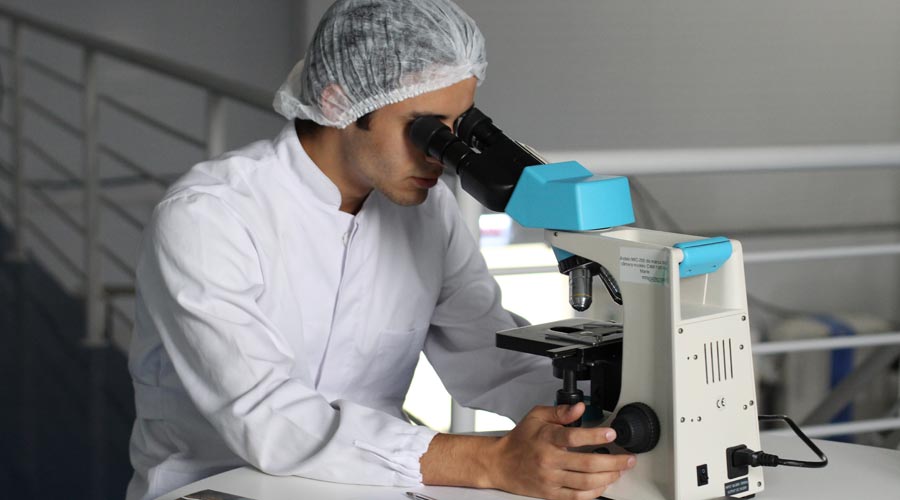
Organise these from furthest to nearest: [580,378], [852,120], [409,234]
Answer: [852,120] → [409,234] → [580,378]

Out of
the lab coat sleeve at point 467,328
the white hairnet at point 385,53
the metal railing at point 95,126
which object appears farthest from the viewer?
the metal railing at point 95,126

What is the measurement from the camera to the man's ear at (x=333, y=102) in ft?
4.72

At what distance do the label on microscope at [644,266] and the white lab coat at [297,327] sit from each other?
0.34 metres

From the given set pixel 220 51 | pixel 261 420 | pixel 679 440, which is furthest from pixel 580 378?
pixel 220 51

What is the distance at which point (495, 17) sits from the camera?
4.09 meters

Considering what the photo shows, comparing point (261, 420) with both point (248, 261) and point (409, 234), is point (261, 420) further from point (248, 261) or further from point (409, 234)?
point (409, 234)

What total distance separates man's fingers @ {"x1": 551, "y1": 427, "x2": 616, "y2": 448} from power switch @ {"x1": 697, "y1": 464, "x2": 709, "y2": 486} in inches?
4.0

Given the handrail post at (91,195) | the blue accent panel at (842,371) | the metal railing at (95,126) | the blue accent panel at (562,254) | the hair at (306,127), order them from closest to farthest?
the blue accent panel at (562,254) < the hair at (306,127) < the metal railing at (95,126) < the handrail post at (91,195) < the blue accent panel at (842,371)

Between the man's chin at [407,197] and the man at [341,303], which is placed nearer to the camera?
the man at [341,303]

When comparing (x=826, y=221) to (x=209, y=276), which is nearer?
(x=209, y=276)

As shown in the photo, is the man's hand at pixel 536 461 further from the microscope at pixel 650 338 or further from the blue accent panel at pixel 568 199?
the blue accent panel at pixel 568 199

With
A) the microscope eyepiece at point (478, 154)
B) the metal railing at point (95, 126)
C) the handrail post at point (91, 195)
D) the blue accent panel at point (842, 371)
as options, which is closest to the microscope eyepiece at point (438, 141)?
the microscope eyepiece at point (478, 154)

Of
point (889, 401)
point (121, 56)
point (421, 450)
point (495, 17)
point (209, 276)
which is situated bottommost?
point (889, 401)

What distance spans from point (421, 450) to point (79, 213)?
184 inches
